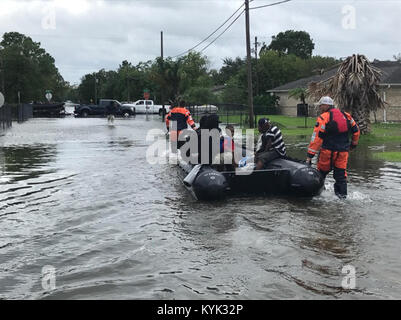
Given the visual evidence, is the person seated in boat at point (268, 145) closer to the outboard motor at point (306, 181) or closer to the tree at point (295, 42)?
the outboard motor at point (306, 181)

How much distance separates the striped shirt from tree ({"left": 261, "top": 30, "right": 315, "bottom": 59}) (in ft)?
314

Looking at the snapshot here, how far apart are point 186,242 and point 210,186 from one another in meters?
2.51

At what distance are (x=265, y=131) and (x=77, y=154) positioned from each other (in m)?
9.43

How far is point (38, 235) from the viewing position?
7898 millimetres

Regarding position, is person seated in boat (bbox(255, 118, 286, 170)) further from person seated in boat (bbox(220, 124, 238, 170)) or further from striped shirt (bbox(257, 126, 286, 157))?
person seated in boat (bbox(220, 124, 238, 170))

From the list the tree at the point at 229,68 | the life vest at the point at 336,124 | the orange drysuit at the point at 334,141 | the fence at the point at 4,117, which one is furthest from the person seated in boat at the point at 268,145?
the tree at the point at 229,68

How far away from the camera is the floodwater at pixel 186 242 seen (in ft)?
19.0

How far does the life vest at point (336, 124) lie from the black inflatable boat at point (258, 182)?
855 mm

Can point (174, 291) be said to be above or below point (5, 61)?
below

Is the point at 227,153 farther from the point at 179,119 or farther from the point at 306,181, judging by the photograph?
the point at 179,119

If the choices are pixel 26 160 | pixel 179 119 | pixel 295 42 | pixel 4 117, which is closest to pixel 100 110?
pixel 4 117
